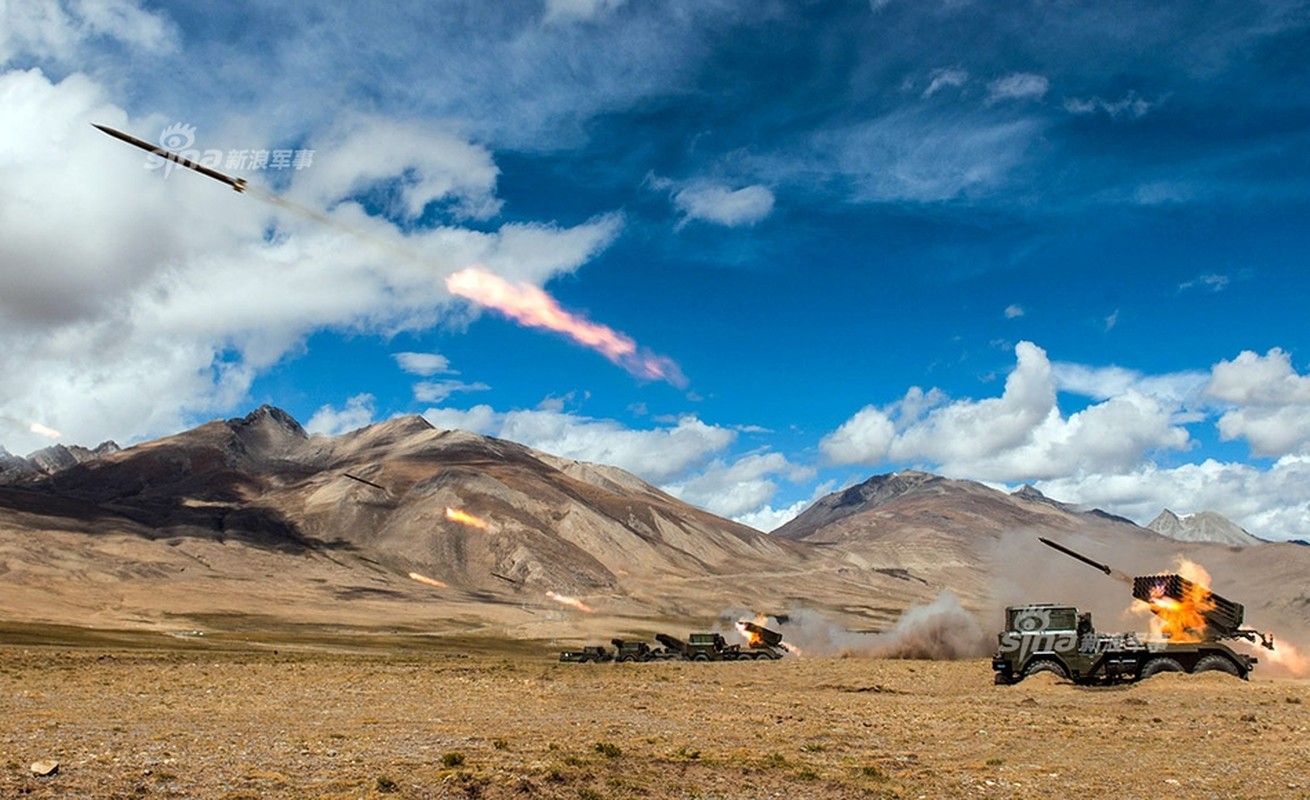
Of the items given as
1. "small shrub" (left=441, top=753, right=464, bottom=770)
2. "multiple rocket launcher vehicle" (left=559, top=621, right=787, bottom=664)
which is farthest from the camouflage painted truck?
"small shrub" (left=441, top=753, right=464, bottom=770)

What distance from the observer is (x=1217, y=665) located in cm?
4169

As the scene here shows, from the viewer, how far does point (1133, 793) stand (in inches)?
746

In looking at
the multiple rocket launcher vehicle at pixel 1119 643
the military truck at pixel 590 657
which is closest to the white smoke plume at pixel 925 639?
the military truck at pixel 590 657

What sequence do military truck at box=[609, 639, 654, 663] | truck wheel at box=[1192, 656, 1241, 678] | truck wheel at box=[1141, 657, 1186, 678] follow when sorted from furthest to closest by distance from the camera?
military truck at box=[609, 639, 654, 663] < truck wheel at box=[1192, 656, 1241, 678] < truck wheel at box=[1141, 657, 1186, 678]

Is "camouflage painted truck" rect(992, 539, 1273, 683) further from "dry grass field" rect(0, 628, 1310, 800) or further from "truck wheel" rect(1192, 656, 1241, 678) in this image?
"dry grass field" rect(0, 628, 1310, 800)

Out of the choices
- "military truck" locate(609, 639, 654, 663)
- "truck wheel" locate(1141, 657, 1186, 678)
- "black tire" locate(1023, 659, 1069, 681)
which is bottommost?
"military truck" locate(609, 639, 654, 663)

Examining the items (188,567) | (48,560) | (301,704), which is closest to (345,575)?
(188,567)

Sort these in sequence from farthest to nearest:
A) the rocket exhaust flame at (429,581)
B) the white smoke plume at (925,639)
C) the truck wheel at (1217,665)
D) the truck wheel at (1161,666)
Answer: the rocket exhaust flame at (429,581) < the white smoke plume at (925,639) < the truck wheel at (1217,665) < the truck wheel at (1161,666)

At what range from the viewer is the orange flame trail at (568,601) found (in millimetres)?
182425

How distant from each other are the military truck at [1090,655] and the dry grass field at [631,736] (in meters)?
1.07

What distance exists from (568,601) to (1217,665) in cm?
15713

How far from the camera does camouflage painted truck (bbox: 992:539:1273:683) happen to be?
4106cm

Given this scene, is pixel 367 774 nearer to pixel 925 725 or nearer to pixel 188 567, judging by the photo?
pixel 925 725

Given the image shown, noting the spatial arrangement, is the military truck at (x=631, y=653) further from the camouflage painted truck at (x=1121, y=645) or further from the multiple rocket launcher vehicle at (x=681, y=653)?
the camouflage painted truck at (x=1121, y=645)
